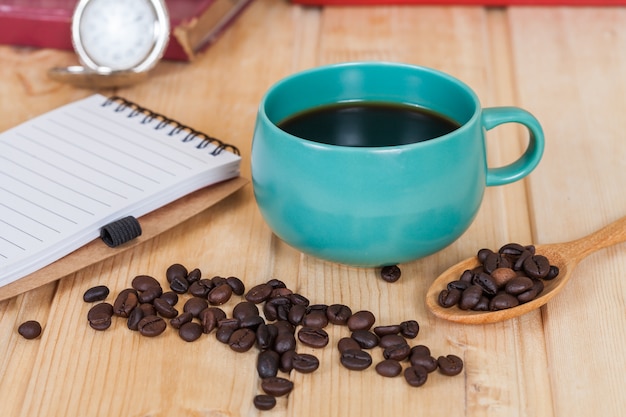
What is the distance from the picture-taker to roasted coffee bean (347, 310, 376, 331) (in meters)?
0.99

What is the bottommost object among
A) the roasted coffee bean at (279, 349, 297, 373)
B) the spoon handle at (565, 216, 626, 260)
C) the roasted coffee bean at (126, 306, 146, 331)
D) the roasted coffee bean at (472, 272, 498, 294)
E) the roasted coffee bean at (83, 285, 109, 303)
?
the roasted coffee bean at (83, 285, 109, 303)

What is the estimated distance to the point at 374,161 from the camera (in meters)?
0.96

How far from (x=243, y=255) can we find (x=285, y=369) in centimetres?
26

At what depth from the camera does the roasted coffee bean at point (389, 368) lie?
929 mm

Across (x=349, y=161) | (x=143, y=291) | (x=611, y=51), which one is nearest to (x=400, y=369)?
(x=349, y=161)

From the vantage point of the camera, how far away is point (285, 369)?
0.95m

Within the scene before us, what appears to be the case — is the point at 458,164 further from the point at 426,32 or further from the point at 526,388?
the point at 426,32

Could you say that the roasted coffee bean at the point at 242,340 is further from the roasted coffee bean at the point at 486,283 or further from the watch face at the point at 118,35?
the watch face at the point at 118,35

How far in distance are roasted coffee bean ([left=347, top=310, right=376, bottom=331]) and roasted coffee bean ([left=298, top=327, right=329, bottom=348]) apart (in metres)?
0.03

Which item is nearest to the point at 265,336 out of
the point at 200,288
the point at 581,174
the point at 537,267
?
the point at 200,288

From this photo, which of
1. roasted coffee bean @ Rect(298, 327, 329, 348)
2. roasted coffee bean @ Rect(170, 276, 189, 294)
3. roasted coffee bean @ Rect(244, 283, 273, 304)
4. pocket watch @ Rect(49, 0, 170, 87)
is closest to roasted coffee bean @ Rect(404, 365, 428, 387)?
roasted coffee bean @ Rect(298, 327, 329, 348)

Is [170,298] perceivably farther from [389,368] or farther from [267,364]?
[389,368]

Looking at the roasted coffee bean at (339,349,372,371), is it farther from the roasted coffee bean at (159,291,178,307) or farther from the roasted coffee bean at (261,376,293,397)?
the roasted coffee bean at (159,291,178,307)

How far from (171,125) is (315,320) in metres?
0.51
